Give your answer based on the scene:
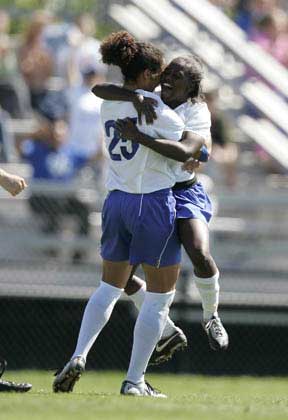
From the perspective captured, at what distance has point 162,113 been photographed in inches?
305

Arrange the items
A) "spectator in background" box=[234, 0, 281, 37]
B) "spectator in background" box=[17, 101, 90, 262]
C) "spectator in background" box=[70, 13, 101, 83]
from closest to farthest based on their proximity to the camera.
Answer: "spectator in background" box=[17, 101, 90, 262] < "spectator in background" box=[70, 13, 101, 83] < "spectator in background" box=[234, 0, 281, 37]

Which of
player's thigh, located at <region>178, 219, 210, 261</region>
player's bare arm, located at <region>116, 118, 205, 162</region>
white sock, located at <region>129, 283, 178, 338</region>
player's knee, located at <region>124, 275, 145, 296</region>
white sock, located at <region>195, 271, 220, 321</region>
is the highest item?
player's bare arm, located at <region>116, 118, 205, 162</region>

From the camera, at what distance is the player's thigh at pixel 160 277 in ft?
25.9

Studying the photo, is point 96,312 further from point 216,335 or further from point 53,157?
point 53,157

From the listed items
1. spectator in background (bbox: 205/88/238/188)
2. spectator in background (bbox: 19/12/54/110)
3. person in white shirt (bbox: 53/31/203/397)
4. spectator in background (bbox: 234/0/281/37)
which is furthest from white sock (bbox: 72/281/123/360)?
spectator in background (bbox: 234/0/281/37)

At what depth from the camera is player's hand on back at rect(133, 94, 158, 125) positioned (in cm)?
768

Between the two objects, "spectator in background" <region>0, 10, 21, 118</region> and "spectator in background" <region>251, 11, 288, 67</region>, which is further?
"spectator in background" <region>0, 10, 21, 118</region>

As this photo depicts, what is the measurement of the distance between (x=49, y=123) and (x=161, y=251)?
6306 millimetres

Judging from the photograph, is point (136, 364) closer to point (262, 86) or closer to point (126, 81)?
point (126, 81)

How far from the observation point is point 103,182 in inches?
526

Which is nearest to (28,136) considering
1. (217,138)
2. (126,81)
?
(217,138)

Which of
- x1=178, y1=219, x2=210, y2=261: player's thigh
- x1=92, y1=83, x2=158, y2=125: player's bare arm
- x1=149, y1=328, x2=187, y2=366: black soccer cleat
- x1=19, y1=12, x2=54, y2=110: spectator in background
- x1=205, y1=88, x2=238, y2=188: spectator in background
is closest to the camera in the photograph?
x1=92, y1=83, x2=158, y2=125: player's bare arm

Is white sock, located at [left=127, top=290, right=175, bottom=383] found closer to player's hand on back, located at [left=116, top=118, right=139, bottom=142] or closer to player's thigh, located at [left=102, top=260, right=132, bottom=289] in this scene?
player's thigh, located at [left=102, top=260, right=132, bottom=289]

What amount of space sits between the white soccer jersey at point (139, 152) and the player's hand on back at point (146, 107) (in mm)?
28
